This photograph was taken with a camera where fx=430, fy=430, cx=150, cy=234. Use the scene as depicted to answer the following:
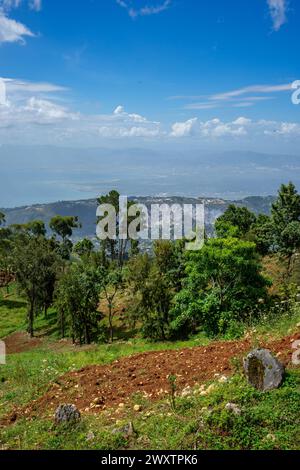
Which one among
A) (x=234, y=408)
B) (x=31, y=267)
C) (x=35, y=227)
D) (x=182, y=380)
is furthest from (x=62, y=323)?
(x=234, y=408)

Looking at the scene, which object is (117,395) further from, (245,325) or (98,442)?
(245,325)

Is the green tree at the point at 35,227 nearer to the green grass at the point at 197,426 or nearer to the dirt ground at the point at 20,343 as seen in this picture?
the dirt ground at the point at 20,343

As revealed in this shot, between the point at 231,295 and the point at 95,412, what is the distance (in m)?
18.9

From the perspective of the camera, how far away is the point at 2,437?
10.9 meters

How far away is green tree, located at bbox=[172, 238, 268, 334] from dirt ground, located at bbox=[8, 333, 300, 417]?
43.3ft

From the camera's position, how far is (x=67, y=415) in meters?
10.3

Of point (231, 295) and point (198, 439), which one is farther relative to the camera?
point (231, 295)

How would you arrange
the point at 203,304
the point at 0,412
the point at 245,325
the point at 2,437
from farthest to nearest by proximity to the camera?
the point at 203,304 < the point at 245,325 < the point at 0,412 < the point at 2,437

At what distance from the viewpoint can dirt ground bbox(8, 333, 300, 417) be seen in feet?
38.5

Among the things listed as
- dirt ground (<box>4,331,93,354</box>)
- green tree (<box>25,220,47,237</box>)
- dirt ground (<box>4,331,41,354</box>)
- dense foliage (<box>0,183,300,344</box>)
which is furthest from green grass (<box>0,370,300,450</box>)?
green tree (<box>25,220,47,237</box>)

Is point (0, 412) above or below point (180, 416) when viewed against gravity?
below

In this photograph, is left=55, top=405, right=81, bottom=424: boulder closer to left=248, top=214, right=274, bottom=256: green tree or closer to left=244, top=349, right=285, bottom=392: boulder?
left=244, top=349, right=285, bottom=392: boulder

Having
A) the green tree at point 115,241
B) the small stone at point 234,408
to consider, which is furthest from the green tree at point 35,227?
the small stone at point 234,408
